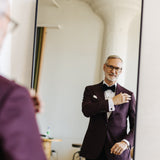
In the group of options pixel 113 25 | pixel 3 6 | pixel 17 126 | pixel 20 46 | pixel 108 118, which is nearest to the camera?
pixel 17 126

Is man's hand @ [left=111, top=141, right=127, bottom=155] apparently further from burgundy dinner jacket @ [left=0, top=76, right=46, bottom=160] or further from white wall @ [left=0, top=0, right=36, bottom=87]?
burgundy dinner jacket @ [left=0, top=76, right=46, bottom=160]

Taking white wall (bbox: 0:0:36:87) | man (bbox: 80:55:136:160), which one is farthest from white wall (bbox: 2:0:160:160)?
white wall (bbox: 0:0:36:87)

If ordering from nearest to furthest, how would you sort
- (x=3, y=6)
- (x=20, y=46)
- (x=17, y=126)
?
(x=17, y=126) < (x=3, y=6) < (x=20, y=46)

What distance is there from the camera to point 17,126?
0.72 m

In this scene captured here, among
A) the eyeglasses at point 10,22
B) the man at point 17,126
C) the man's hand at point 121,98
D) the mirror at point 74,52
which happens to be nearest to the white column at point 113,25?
the mirror at point 74,52

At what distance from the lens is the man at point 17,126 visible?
704mm

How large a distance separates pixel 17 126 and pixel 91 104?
1551mm

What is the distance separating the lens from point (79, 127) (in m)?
2.26

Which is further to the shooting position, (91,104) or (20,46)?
(91,104)

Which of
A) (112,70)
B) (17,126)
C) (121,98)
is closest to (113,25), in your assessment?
(112,70)

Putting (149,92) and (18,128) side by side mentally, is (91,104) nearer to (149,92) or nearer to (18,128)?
(149,92)

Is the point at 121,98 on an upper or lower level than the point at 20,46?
lower

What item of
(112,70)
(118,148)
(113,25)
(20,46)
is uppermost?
(113,25)

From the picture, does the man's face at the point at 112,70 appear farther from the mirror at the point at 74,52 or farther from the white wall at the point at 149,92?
the white wall at the point at 149,92
